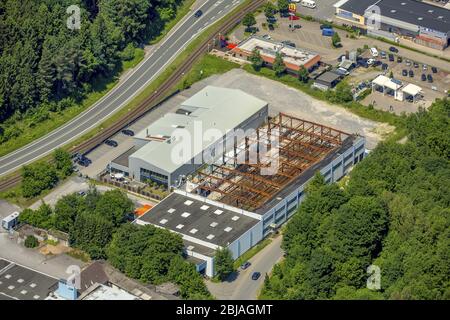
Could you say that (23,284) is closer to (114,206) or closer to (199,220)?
(114,206)

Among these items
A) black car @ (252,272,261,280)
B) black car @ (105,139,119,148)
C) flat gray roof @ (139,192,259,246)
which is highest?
flat gray roof @ (139,192,259,246)

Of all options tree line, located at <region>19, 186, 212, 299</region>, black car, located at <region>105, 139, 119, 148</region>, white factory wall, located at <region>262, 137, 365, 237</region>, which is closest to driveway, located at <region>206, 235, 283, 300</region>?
tree line, located at <region>19, 186, 212, 299</region>

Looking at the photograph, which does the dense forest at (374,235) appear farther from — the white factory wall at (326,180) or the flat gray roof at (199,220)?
the flat gray roof at (199,220)

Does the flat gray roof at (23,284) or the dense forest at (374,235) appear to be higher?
the dense forest at (374,235)

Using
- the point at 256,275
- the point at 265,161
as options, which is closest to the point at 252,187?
the point at 265,161

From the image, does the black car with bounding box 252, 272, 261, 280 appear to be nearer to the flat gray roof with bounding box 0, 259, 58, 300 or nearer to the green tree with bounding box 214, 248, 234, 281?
the green tree with bounding box 214, 248, 234, 281

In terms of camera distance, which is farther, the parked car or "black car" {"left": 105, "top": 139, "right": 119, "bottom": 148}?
"black car" {"left": 105, "top": 139, "right": 119, "bottom": 148}

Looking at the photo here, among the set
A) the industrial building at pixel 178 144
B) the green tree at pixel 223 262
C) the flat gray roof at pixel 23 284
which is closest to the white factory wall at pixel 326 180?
the green tree at pixel 223 262
